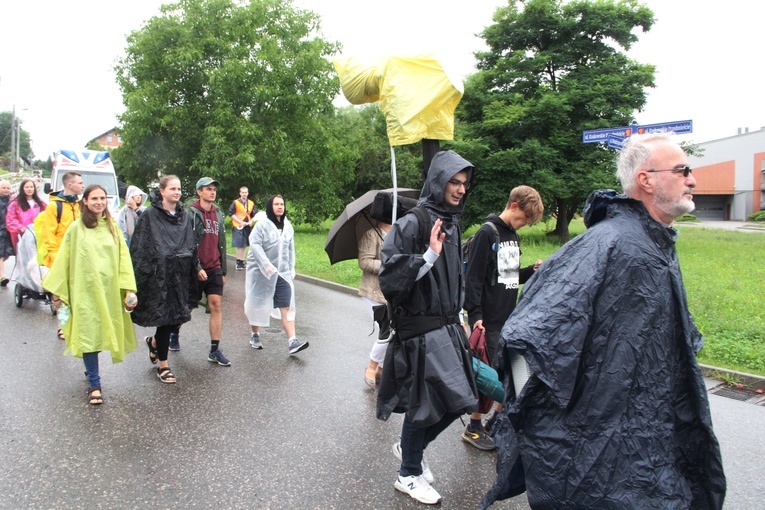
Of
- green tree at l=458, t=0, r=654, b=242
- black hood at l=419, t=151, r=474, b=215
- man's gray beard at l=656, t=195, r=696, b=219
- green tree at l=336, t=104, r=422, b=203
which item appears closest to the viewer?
man's gray beard at l=656, t=195, r=696, b=219

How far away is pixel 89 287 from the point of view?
5051 mm

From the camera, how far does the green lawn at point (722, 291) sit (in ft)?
22.1

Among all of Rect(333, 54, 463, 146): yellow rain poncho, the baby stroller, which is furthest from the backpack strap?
the baby stroller

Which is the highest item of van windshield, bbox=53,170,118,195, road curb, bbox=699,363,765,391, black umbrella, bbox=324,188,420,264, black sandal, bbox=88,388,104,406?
van windshield, bbox=53,170,118,195

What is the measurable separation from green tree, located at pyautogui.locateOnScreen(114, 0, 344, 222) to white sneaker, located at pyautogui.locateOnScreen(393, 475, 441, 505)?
23.4 meters

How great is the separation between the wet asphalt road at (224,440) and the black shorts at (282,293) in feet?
1.94

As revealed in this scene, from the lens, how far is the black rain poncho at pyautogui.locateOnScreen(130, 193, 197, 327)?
548 cm

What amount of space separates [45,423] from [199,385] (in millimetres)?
1329

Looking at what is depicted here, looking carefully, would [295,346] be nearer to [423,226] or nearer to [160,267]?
[160,267]

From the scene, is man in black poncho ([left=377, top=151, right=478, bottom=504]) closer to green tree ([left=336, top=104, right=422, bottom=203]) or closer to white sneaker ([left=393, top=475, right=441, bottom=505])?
white sneaker ([left=393, top=475, right=441, bottom=505])

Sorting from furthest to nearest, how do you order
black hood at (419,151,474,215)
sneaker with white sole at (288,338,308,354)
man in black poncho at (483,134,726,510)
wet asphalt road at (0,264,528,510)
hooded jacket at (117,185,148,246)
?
hooded jacket at (117,185,148,246) → sneaker with white sole at (288,338,308,354) → wet asphalt road at (0,264,528,510) → black hood at (419,151,474,215) → man in black poncho at (483,134,726,510)

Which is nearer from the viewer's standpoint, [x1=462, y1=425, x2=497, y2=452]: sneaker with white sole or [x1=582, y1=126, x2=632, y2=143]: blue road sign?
[x1=462, y1=425, x2=497, y2=452]: sneaker with white sole

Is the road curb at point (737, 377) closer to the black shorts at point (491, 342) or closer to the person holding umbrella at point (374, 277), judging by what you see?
the black shorts at point (491, 342)

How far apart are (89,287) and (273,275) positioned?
201 cm
